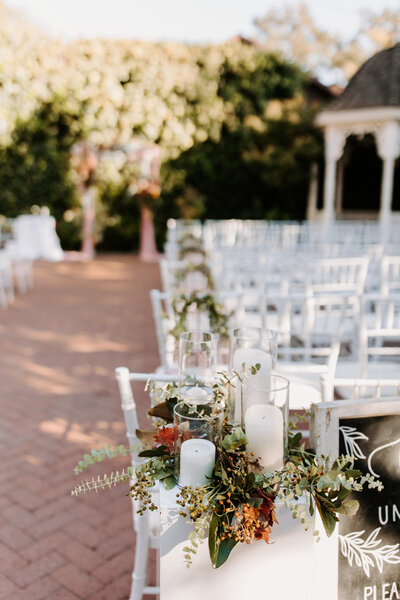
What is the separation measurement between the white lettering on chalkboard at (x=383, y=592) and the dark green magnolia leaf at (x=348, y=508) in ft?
0.95

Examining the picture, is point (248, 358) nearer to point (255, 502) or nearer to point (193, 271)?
point (255, 502)

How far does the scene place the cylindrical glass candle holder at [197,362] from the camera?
66.6 inches

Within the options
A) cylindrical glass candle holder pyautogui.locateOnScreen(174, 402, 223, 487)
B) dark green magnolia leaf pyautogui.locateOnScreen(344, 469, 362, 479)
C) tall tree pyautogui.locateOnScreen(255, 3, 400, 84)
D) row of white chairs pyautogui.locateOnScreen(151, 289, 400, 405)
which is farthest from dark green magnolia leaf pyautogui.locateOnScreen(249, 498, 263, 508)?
tall tree pyautogui.locateOnScreen(255, 3, 400, 84)

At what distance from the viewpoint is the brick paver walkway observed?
94.9 inches

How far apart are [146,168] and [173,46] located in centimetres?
284

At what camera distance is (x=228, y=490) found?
1.34 metres

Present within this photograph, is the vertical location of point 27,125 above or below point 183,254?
above

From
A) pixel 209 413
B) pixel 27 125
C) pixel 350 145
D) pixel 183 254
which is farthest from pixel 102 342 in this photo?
pixel 350 145

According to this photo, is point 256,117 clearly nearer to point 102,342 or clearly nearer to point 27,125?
point 27,125

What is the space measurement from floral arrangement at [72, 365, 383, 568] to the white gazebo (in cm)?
1048

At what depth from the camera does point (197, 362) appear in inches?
68.1

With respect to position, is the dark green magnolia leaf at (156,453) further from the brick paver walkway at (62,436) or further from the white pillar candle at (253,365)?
the brick paver walkway at (62,436)

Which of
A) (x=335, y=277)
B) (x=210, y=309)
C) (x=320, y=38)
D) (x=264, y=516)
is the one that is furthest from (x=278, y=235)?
(x=320, y=38)

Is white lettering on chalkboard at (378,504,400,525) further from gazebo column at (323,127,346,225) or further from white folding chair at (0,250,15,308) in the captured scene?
gazebo column at (323,127,346,225)
